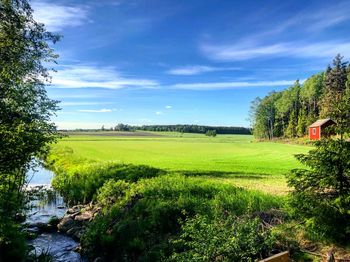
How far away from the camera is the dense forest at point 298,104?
7761 cm

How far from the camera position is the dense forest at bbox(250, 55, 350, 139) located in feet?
255

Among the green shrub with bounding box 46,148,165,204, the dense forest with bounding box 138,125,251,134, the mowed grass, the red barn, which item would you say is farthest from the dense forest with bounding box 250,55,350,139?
the dense forest with bounding box 138,125,251,134

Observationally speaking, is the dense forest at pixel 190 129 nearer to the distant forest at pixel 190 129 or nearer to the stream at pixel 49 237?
Answer: the distant forest at pixel 190 129

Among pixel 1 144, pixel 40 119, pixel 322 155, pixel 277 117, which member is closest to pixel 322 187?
pixel 322 155

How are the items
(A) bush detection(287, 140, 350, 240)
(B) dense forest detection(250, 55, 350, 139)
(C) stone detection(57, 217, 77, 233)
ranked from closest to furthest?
(A) bush detection(287, 140, 350, 240) → (C) stone detection(57, 217, 77, 233) → (B) dense forest detection(250, 55, 350, 139)

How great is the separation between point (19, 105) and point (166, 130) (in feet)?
552

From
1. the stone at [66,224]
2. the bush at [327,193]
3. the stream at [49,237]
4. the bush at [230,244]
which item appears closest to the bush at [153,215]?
the stream at [49,237]

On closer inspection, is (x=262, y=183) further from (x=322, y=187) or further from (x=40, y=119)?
(x=40, y=119)

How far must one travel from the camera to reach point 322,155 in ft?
26.4

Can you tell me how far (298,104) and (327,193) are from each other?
99.4 metres

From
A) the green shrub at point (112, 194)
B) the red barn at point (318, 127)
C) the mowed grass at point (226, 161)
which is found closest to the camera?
the green shrub at point (112, 194)

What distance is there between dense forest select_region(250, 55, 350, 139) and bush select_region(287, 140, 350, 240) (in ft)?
169

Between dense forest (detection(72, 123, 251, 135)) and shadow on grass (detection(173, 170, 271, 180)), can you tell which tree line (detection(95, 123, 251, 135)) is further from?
shadow on grass (detection(173, 170, 271, 180))

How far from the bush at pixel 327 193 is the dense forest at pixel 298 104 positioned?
51.4 meters
